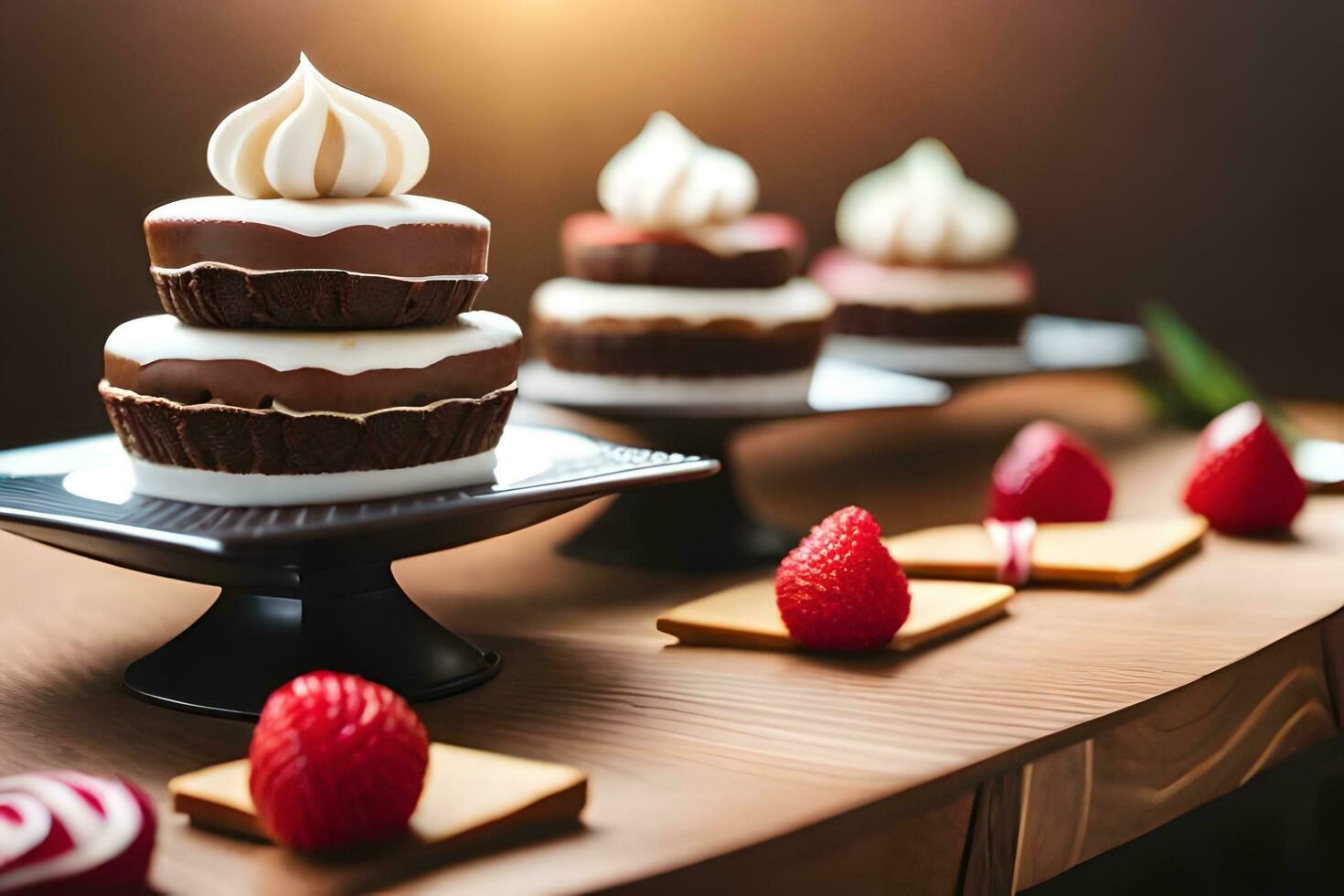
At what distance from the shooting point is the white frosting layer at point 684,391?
143 cm

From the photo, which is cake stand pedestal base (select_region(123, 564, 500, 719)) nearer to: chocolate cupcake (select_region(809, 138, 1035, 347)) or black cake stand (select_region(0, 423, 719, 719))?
black cake stand (select_region(0, 423, 719, 719))

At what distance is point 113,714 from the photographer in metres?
0.97

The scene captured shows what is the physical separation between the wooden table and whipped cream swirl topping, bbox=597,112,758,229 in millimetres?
348

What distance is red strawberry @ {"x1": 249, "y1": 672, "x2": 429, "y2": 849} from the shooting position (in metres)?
0.72

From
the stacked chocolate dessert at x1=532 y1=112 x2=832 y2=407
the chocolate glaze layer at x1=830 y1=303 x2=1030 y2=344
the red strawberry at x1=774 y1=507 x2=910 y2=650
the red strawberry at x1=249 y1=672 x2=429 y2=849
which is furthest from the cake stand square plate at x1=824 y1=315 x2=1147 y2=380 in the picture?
the red strawberry at x1=249 y1=672 x2=429 y2=849

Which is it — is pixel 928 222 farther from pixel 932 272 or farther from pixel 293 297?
pixel 293 297

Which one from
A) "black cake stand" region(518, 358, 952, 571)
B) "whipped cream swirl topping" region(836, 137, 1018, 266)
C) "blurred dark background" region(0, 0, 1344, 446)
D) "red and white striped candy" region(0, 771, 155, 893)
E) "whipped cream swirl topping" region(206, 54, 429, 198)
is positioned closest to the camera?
"red and white striped candy" region(0, 771, 155, 893)

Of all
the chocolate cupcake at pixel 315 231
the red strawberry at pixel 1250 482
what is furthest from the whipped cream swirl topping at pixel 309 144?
the red strawberry at pixel 1250 482

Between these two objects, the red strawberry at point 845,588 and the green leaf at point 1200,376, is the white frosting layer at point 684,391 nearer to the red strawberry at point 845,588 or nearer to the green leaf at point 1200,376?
the red strawberry at point 845,588

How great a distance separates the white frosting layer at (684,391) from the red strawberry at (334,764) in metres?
0.70

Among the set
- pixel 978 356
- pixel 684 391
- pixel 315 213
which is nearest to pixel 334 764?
pixel 315 213

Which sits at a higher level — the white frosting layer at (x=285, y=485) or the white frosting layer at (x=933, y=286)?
the white frosting layer at (x=285, y=485)

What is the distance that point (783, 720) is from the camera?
0.95m

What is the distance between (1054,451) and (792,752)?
2.24 ft
